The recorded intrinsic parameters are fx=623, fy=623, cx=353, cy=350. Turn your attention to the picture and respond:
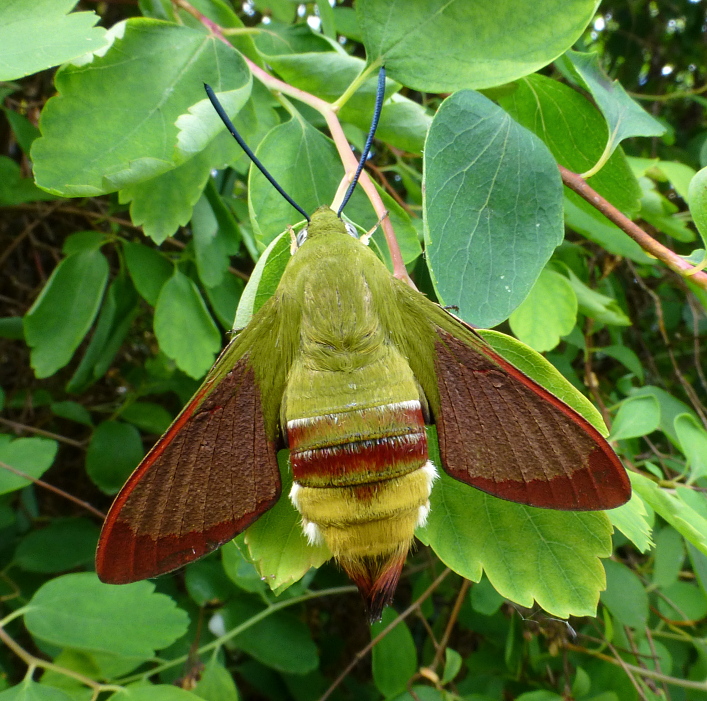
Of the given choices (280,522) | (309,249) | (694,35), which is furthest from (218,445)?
(694,35)

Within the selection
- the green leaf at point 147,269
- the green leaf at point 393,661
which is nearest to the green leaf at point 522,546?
the green leaf at point 393,661

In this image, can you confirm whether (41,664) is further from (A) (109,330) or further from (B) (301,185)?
(B) (301,185)

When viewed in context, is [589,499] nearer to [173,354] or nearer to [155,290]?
[173,354]

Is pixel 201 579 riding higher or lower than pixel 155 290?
lower

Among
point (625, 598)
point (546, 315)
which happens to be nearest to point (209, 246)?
point (546, 315)

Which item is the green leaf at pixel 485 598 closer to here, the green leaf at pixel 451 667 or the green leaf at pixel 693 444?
the green leaf at pixel 451 667

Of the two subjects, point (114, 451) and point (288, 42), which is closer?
point (288, 42)

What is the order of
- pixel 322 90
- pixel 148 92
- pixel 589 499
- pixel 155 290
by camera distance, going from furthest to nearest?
pixel 155 290 → pixel 322 90 → pixel 148 92 → pixel 589 499
